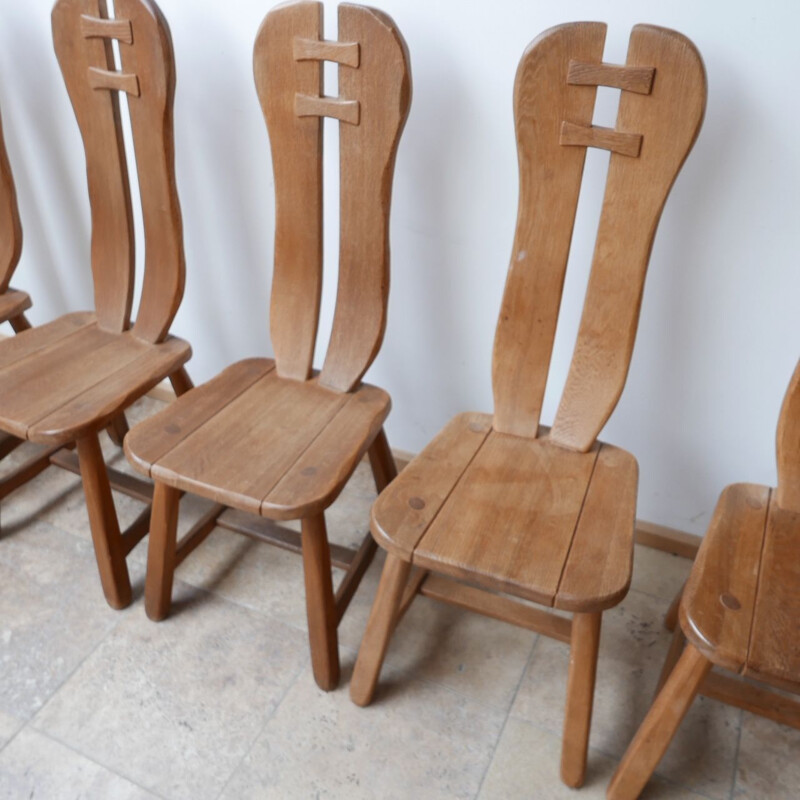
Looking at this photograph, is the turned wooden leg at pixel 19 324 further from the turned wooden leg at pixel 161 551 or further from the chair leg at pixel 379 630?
the chair leg at pixel 379 630

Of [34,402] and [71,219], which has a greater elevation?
[71,219]

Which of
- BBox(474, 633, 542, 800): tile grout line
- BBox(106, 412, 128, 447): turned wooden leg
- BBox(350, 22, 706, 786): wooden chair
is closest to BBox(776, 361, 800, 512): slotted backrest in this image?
BBox(350, 22, 706, 786): wooden chair

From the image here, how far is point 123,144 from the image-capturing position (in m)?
1.54

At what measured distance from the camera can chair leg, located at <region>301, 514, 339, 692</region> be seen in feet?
4.23

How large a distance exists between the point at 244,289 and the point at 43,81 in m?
0.71

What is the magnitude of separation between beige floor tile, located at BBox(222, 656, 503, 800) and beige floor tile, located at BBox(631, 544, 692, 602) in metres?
0.53

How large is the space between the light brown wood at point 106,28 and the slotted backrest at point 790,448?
4.53 feet

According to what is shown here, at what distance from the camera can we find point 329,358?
1507mm

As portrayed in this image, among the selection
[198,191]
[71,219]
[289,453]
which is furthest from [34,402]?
[71,219]

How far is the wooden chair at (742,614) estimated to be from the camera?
3.26ft

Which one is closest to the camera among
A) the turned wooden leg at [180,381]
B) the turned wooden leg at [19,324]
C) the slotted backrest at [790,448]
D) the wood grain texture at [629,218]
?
the wood grain texture at [629,218]

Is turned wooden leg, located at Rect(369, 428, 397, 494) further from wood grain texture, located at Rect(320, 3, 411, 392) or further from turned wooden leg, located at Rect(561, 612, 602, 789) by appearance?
turned wooden leg, located at Rect(561, 612, 602, 789)

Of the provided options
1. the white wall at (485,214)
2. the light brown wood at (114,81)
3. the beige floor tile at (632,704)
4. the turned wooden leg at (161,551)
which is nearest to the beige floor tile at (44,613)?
the turned wooden leg at (161,551)

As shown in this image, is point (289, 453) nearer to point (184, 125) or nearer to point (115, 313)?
point (115, 313)
